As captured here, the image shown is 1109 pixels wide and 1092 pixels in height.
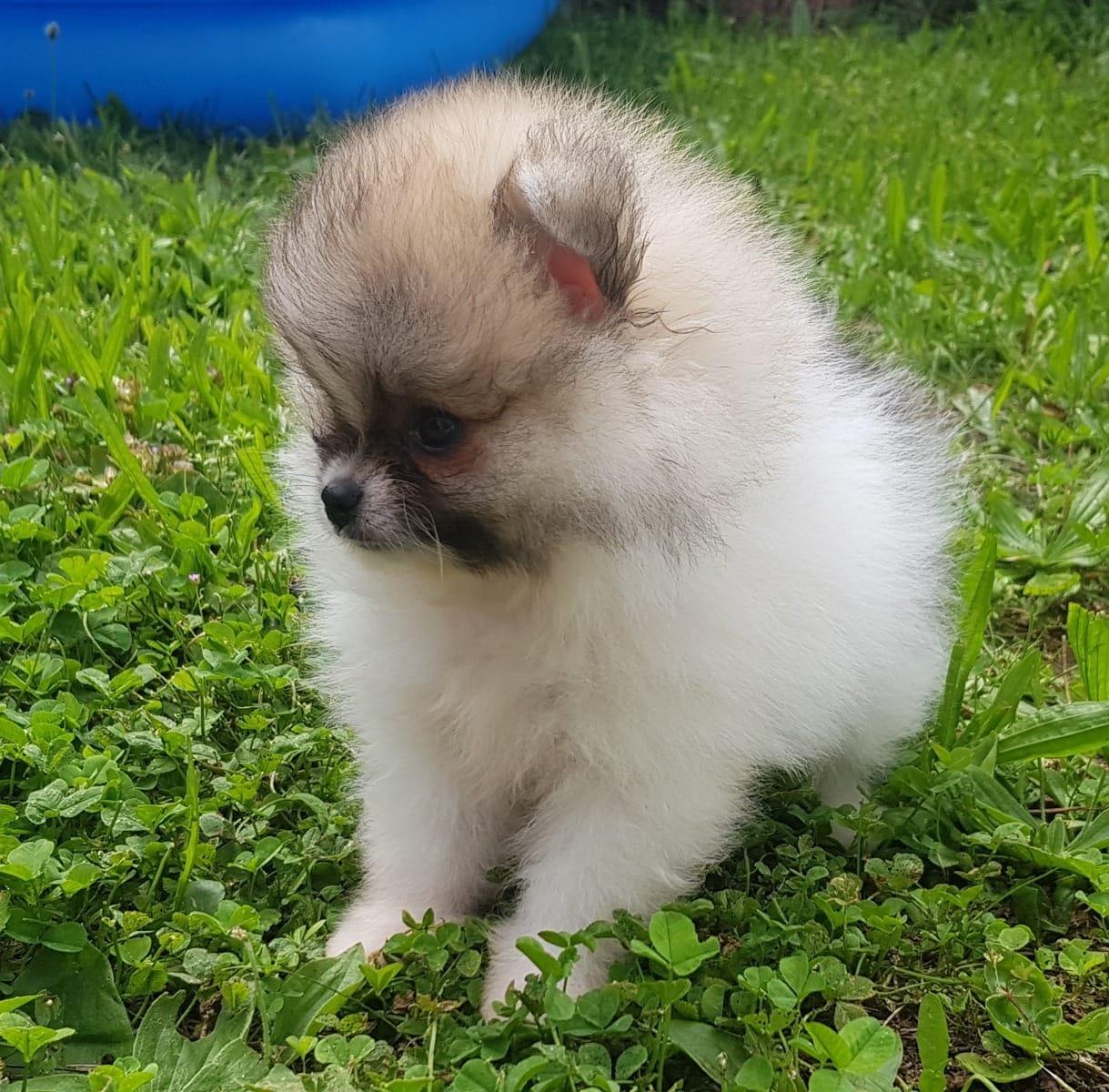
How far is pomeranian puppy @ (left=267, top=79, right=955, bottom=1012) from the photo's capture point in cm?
145

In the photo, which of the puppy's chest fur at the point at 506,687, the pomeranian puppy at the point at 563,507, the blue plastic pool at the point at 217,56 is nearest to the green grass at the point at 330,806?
the pomeranian puppy at the point at 563,507

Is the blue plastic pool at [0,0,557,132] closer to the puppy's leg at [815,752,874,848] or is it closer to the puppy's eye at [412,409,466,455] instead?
the puppy's leg at [815,752,874,848]

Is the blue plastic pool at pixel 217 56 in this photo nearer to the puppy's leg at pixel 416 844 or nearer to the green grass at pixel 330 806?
the green grass at pixel 330 806

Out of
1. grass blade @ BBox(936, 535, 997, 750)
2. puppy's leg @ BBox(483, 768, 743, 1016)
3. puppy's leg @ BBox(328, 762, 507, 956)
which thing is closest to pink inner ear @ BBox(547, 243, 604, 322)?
puppy's leg @ BBox(483, 768, 743, 1016)

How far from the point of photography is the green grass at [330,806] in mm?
1571

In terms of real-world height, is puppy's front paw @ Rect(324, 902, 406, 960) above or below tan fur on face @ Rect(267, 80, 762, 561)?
below

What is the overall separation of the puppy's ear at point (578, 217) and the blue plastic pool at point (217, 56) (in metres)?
4.13

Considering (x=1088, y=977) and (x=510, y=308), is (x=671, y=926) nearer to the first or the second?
(x=1088, y=977)

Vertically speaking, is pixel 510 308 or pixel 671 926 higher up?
pixel 510 308

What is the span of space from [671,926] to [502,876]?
1.40 ft

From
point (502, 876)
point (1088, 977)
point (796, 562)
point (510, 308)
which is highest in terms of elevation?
point (510, 308)

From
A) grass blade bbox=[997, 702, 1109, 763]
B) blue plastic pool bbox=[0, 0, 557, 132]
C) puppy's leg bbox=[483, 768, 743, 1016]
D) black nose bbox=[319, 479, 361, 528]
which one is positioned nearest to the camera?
black nose bbox=[319, 479, 361, 528]

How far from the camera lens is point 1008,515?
276cm

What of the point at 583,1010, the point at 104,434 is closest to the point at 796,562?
the point at 583,1010
